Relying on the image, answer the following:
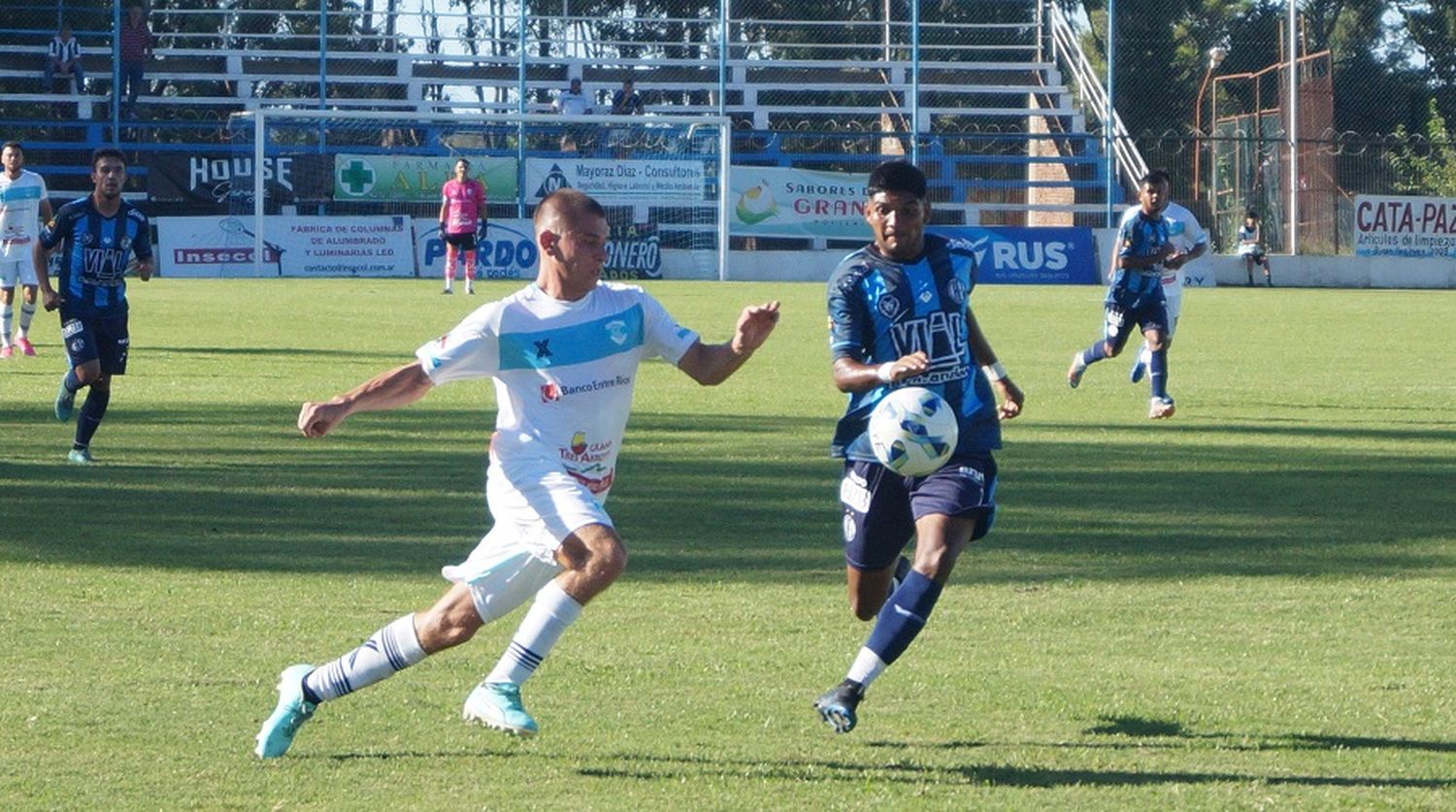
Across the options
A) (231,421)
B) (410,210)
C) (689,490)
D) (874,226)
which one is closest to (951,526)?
(874,226)

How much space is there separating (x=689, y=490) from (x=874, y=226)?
17.7ft

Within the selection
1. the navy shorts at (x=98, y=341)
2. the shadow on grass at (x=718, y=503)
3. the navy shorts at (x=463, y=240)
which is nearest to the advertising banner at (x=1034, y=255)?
the navy shorts at (x=463, y=240)

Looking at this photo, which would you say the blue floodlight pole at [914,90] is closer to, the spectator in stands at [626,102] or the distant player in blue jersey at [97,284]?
the spectator in stands at [626,102]

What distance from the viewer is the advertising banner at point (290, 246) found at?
36.5m

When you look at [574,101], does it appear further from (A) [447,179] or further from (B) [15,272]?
(B) [15,272]

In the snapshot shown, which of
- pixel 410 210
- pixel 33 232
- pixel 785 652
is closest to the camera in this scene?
pixel 785 652

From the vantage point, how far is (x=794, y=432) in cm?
1470

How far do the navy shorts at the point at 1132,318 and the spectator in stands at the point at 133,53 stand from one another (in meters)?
26.9

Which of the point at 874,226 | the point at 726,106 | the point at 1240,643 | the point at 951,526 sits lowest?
the point at 1240,643

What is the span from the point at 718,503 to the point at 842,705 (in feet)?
17.8

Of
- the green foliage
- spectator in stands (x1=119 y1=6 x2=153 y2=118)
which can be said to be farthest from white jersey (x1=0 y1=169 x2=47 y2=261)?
the green foliage

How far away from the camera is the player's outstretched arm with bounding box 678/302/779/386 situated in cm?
589

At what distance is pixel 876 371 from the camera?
6.28m

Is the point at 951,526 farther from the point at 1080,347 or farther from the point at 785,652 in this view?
the point at 1080,347
